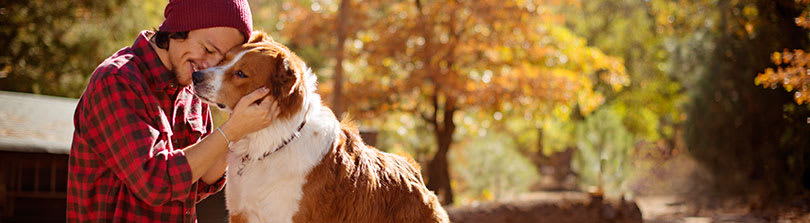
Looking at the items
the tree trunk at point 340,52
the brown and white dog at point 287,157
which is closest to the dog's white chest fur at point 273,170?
the brown and white dog at point 287,157

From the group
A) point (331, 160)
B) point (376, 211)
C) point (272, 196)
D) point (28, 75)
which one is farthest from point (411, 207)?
point (28, 75)

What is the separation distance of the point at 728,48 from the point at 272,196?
10.9 metres

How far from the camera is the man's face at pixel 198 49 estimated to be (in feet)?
8.75

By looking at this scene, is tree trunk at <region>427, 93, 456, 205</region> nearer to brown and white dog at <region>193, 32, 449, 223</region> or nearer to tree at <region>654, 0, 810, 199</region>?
tree at <region>654, 0, 810, 199</region>

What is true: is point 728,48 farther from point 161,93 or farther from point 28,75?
point 28,75

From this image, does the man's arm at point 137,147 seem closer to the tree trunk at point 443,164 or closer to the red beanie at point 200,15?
the red beanie at point 200,15

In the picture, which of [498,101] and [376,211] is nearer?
[376,211]

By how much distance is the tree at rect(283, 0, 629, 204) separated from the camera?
13398 mm

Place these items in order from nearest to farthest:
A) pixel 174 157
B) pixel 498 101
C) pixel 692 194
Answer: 1. pixel 174 157
2. pixel 498 101
3. pixel 692 194

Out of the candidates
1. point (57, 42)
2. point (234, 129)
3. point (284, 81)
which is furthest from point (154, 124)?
point (57, 42)

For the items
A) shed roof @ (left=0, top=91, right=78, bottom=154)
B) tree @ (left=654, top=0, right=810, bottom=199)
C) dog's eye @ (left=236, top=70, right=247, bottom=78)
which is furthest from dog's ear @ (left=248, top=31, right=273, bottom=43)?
shed roof @ (left=0, top=91, right=78, bottom=154)

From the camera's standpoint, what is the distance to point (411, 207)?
3.07 meters

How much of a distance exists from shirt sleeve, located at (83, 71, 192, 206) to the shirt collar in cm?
18

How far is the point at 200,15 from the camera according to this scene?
2.60 m
